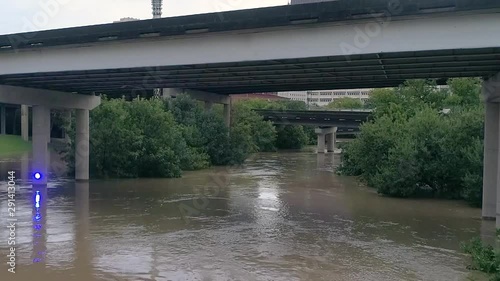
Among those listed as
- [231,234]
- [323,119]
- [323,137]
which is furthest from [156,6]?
[231,234]

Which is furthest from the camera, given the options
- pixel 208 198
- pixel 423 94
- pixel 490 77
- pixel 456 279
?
pixel 423 94

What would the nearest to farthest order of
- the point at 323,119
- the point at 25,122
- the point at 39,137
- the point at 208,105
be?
1. the point at 39,137
2. the point at 208,105
3. the point at 25,122
4. the point at 323,119

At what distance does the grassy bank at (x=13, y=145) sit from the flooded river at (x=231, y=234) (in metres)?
29.0

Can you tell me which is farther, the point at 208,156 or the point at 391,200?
the point at 208,156

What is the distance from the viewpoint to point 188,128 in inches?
1513

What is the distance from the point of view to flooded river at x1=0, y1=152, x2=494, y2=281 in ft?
37.4

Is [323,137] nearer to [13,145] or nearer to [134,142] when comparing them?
[13,145]

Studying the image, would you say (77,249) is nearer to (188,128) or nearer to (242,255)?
(242,255)

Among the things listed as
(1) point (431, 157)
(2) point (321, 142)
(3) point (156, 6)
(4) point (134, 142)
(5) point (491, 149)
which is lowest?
(2) point (321, 142)

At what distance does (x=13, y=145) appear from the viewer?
57.1m

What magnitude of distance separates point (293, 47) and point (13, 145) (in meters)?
49.9

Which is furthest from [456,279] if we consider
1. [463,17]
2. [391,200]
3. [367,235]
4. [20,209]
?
[20,209]

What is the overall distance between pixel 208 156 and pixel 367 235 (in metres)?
25.5

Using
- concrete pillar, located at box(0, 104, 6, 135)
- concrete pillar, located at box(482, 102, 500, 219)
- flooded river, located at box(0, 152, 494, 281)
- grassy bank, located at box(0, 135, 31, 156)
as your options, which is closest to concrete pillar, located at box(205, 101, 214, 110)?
flooded river, located at box(0, 152, 494, 281)
